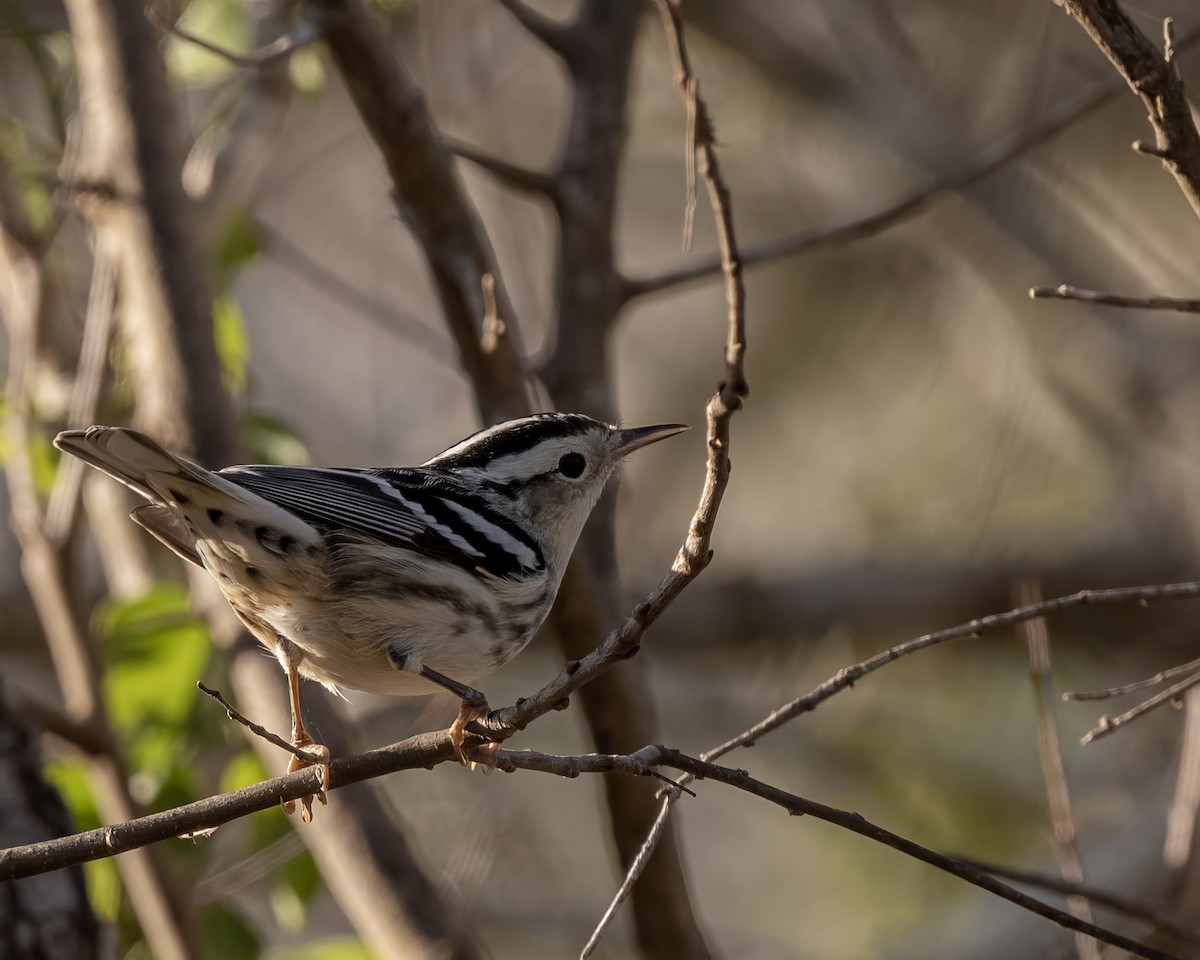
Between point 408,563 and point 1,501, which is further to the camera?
point 1,501

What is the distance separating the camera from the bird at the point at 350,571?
102 inches

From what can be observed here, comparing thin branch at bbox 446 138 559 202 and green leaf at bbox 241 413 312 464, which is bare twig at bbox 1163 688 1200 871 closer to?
thin branch at bbox 446 138 559 202

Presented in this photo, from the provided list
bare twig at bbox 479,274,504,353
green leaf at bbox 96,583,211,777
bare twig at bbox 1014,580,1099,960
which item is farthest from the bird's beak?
green leaf at bbox 96,583,211,777

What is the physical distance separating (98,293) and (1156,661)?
4.91 m

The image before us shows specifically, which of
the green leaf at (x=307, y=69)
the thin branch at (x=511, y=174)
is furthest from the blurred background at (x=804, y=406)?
the thin branch at (x=511, y=174)

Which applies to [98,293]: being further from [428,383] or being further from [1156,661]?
[1156,661]

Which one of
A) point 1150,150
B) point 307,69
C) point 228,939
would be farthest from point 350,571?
Result: point 307,69

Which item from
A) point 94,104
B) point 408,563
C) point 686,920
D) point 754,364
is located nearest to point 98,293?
point 94,104

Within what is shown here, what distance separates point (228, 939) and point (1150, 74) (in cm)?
301

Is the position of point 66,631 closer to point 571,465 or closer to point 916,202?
point 571,465

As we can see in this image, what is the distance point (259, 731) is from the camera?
206 cm

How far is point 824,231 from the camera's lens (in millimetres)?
3631

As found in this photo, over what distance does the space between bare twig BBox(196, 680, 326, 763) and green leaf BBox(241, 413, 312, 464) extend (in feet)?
4.89

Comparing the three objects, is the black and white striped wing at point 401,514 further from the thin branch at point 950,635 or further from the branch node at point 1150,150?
the branch node at point 1150,150
